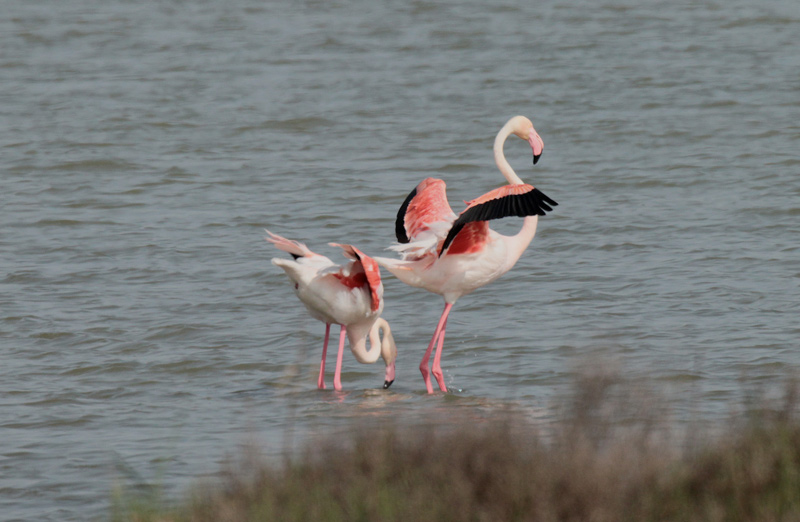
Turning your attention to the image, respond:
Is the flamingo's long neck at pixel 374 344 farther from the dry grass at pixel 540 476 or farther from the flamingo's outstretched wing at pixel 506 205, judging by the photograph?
the dry grass at pixel 540 476

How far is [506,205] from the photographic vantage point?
6777 millimetres

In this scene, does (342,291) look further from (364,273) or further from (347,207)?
A: (347,207)

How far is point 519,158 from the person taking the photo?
14016 millimetres

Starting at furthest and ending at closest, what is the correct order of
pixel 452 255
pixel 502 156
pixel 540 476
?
pixel 502 156 → pixel 452 255 → pixel 540 476

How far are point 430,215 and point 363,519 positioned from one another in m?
3.93


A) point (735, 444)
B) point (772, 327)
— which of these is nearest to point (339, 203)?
point (772, 327)

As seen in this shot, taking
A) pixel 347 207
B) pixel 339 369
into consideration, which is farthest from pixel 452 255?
pixel 347 207

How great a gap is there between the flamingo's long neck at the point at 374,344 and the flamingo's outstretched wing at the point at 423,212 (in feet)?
2.16

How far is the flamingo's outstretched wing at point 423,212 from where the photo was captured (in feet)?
25.2

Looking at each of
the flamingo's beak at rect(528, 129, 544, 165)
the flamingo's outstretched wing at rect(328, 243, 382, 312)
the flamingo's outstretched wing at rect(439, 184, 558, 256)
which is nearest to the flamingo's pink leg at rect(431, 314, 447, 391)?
the flamingo's outstretched wing at rect(328, 243, 382, 312)

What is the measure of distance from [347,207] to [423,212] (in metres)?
4.05

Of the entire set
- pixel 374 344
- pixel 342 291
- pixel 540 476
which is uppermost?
pixel 342 291

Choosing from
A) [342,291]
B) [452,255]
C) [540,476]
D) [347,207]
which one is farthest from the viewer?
[347,207]

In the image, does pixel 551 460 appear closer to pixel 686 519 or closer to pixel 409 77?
pixel 686 519
